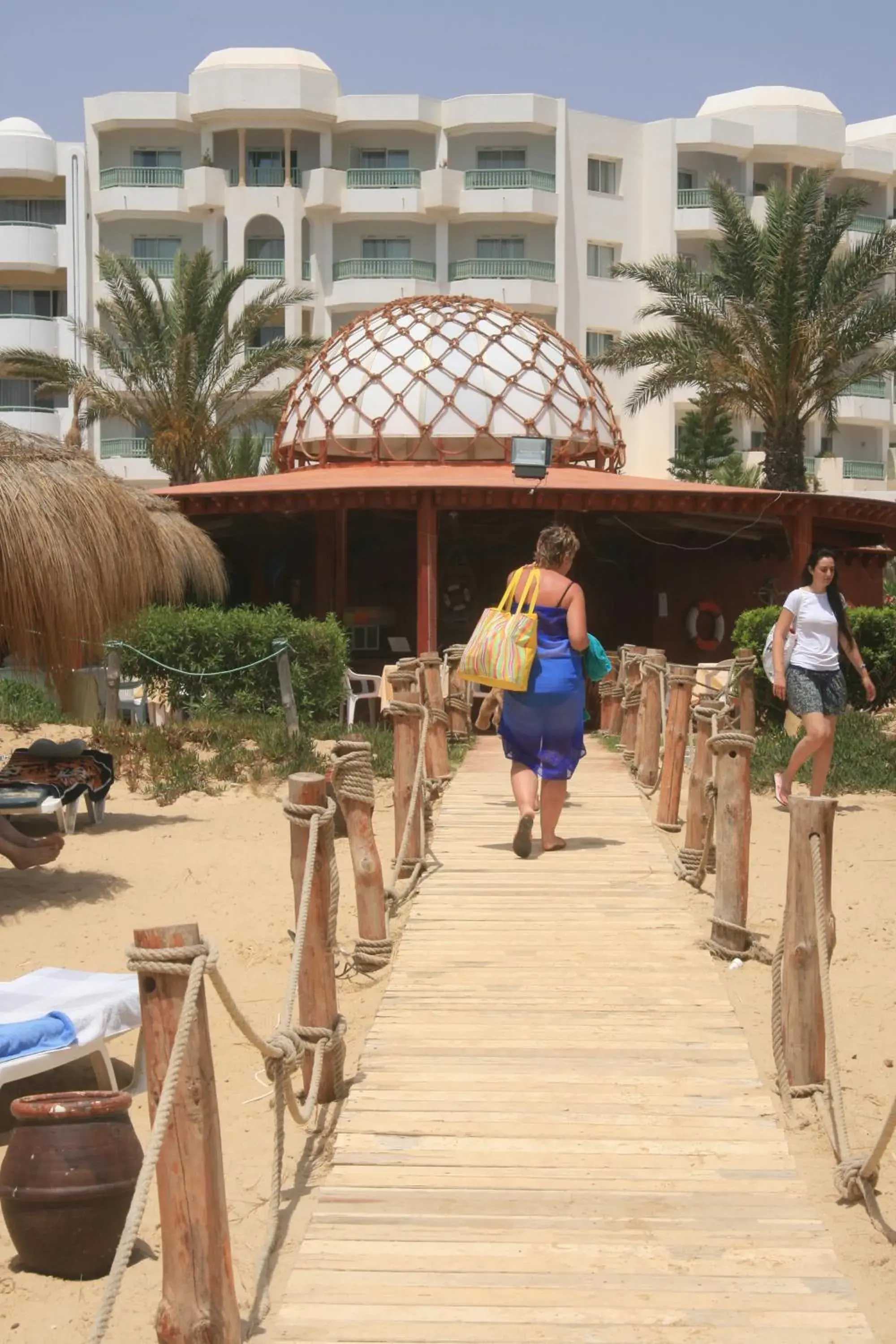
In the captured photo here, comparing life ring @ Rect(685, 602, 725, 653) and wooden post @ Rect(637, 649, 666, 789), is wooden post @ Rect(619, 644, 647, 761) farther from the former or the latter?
life ring @ Rect(685, 602, 725, 653)

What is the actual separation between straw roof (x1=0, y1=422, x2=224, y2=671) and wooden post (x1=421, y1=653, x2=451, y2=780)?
2406mm

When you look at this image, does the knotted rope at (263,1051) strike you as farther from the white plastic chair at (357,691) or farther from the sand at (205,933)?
the white plastic chair at (357,691)

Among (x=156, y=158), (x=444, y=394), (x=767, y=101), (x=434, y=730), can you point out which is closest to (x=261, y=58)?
(x=156, y=158)

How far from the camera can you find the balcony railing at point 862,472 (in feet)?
139

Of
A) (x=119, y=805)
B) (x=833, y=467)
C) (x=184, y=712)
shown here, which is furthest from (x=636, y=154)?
(x=119, y=805)

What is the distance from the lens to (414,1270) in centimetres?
415

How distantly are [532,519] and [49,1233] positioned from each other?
17.8 metres

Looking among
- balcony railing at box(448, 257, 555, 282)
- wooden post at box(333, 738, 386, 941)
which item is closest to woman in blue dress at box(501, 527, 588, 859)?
wooden post at box(333, 738, 386, 941)

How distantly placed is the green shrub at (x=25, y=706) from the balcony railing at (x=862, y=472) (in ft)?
97.6

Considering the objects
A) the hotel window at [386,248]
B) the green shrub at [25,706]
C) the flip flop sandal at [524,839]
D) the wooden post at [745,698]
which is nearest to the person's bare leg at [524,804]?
the flip flop sandal at [524,839]

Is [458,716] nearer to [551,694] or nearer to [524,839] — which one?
[524,839]

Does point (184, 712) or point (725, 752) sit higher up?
point (725, 752)

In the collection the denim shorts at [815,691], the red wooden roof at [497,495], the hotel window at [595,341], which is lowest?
the denim shorts at [815,691]

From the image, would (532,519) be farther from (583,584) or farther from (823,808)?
(823,808)
